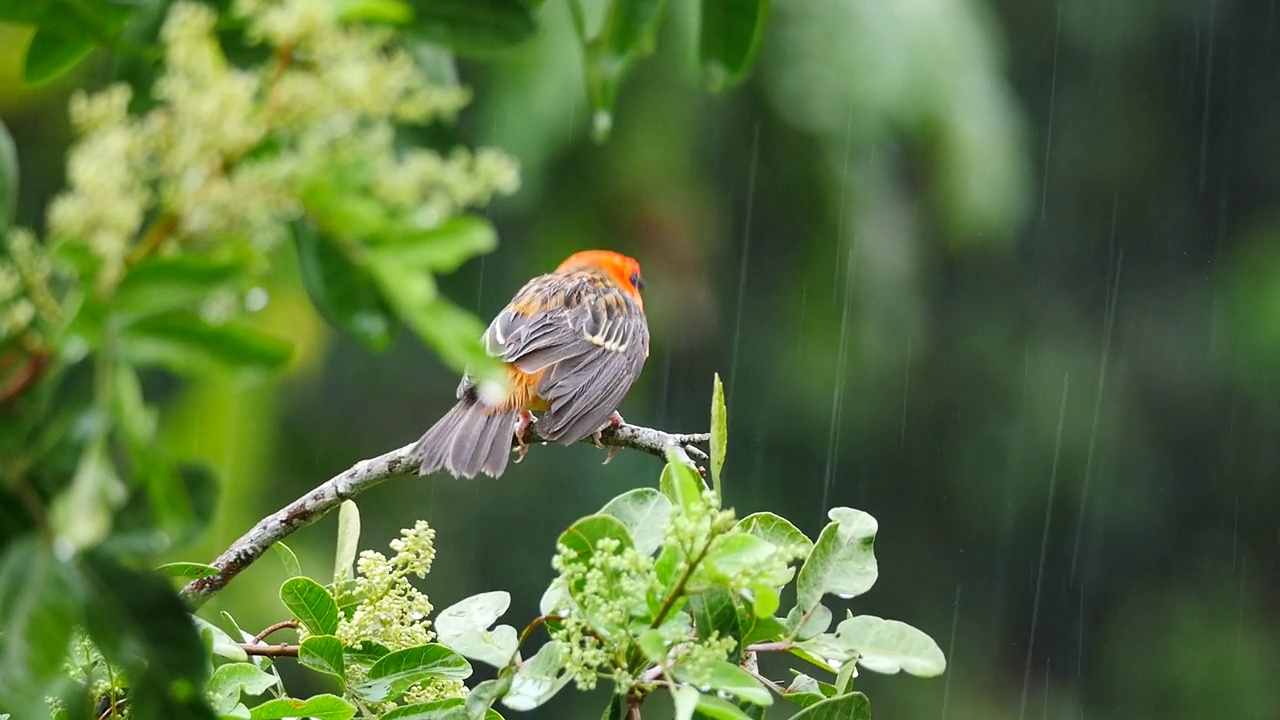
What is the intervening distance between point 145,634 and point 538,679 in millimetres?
591

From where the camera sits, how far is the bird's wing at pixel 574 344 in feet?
12.2

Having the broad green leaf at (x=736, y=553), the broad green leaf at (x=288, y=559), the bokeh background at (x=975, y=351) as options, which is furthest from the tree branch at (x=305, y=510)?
the bokeh background at (x=975, y=351)

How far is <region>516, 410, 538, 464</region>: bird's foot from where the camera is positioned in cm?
375

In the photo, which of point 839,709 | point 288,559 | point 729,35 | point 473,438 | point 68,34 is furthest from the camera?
point 473,438

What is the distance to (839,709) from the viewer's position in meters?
1.38

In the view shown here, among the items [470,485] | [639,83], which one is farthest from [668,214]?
[470,485]

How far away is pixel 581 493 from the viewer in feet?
27.0

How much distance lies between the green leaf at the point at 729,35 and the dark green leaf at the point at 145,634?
18.8 inches

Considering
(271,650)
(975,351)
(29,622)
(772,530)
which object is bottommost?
(975,351)

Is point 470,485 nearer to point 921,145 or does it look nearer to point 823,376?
point 823,376

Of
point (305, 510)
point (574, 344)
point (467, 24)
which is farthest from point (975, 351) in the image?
point (467, 24)

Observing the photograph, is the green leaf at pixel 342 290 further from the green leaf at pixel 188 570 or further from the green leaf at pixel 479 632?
the green leaf at pixel 188 570

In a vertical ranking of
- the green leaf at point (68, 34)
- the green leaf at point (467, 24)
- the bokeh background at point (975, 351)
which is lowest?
the bokeh background at point (975, 351)

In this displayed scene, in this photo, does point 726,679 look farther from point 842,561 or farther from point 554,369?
point 554,369
